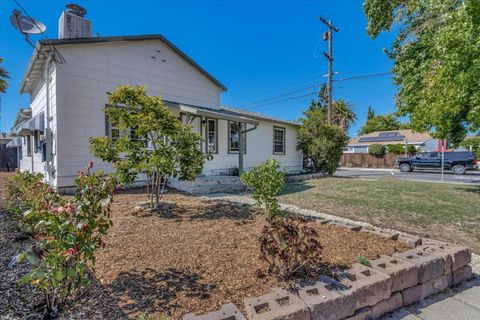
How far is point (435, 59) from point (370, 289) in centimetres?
907

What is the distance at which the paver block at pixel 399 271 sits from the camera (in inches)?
105

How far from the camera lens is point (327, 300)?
2178 mm

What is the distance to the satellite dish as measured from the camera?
634 cm

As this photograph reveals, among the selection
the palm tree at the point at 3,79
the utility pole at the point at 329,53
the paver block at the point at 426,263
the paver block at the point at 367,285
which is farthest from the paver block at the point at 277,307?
the utility pole at the point at 329,53

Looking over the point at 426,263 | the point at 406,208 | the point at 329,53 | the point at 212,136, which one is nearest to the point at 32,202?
the point at 426,263

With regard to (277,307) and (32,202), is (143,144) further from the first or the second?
(277,307)

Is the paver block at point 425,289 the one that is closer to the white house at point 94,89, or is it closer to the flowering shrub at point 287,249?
the flowering shrub at point 287,249

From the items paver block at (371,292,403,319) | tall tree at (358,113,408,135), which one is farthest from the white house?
tall tree at (358,113,408,135)

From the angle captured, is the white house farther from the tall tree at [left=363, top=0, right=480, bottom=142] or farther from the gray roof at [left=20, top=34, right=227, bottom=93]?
the tall tree at [left=363, top=0, right=480, bottom=142]

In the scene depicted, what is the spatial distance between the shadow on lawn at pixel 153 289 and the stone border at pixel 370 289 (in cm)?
38

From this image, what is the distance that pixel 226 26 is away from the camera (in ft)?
48.5

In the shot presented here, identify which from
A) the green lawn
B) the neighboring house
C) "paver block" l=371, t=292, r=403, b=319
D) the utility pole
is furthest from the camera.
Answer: the neighboring house

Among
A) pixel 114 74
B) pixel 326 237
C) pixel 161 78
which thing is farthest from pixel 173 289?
pixel 161 78

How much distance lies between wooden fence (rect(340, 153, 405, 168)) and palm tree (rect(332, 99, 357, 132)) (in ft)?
36.3
